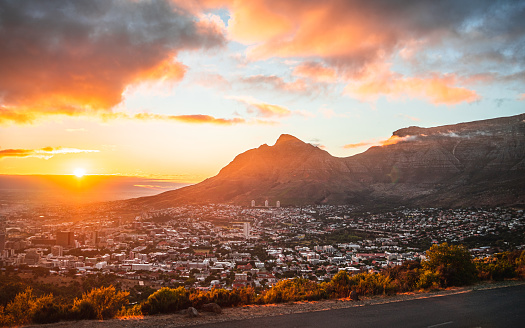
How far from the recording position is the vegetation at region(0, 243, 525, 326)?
8.57 metres

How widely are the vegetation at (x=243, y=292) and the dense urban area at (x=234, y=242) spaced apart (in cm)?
888

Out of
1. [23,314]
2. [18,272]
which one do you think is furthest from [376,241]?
[23,314]

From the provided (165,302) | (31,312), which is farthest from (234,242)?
(31,312)

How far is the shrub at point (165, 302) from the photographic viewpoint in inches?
370

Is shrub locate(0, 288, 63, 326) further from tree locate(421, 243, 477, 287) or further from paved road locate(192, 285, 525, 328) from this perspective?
tree locate(421, 243, 477, 287)

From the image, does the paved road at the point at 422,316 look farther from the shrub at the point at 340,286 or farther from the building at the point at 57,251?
the building at the point at 57,251

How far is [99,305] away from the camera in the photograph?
8961mm

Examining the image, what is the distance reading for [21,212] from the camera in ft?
199

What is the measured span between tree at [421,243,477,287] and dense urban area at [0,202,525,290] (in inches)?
426

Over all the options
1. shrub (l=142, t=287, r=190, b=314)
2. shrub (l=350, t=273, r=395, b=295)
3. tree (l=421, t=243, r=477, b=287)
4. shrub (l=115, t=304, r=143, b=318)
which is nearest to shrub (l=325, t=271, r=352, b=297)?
shrub (l=350, t=273, r=395, b=295)

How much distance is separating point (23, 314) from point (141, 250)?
31473 mm

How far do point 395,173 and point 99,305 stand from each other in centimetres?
13436

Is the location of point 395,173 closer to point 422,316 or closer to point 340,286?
A: point 340,286

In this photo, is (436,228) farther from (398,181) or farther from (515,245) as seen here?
(398,181)
